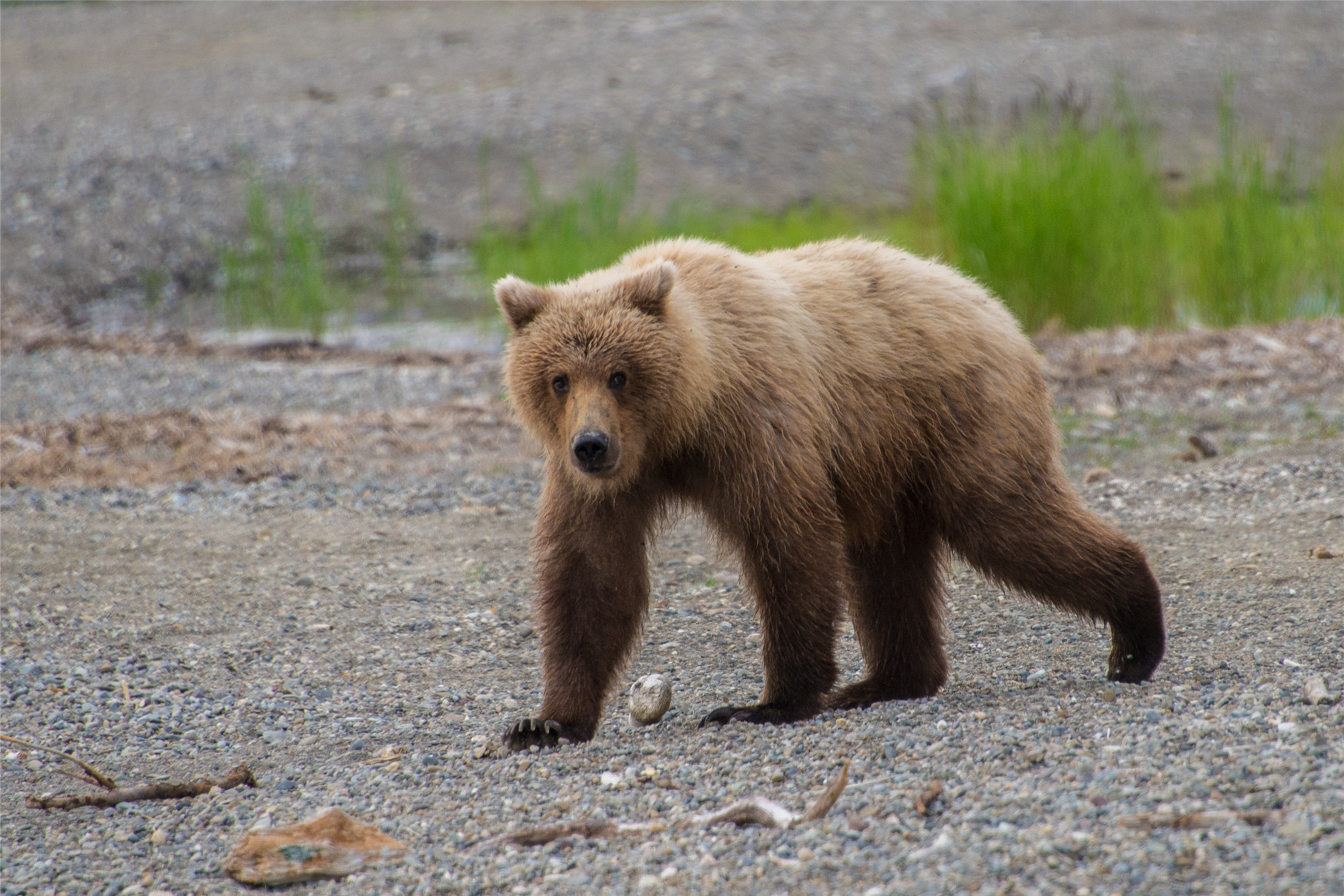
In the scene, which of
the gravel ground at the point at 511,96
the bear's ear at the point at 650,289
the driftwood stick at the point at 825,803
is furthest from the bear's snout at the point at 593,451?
the gravel ground at the point at 511,96

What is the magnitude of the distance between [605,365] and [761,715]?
121 cm

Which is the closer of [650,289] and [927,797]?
[927,797]

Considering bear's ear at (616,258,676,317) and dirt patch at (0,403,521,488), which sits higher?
bear's ear at (616,258,676,317)

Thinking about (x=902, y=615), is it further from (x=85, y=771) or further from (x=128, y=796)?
(x=85, y=771)

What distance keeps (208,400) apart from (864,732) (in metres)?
7.07

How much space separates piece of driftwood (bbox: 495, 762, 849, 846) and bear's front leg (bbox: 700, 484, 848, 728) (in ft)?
2.91

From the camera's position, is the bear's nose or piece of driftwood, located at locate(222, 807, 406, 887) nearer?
piece of driftwood, located at locate(222, 807, 406, 887)

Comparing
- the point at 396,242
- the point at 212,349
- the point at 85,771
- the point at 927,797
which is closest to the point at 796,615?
the point at 927,797

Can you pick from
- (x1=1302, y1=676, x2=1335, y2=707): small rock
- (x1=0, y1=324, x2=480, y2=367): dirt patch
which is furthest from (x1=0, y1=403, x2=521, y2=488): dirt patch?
(x1=1302, y1=676, x2=1335, y2=707): small rock

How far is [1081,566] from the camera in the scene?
14.9 feet

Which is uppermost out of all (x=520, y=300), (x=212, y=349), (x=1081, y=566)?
(x=520, y=300)

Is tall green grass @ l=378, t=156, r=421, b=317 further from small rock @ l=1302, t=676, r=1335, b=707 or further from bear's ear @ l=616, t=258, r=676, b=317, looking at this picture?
small rock @ l=1302, t=676, r=1335, b=707

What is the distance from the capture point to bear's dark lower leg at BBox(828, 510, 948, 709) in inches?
193

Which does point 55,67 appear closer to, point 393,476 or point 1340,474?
point 393,476
